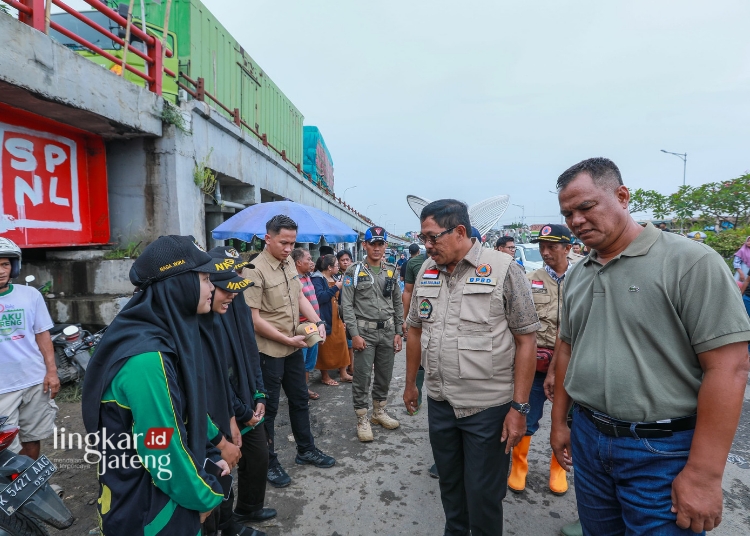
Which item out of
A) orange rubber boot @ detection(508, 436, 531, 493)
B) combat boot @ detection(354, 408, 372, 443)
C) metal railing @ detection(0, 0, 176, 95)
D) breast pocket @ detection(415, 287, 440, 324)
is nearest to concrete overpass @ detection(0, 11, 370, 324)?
metal railing @ detection(0, 0, 176, 95)

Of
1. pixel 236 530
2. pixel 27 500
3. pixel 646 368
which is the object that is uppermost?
pixel 646 368

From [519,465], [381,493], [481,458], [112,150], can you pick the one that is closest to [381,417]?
[381,493]

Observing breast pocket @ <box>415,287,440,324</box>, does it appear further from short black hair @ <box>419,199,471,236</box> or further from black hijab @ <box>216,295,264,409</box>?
black hijab @ <box>216,295,264,409</box>

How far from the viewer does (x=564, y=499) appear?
2852mm

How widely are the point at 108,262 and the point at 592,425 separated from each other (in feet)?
18.5

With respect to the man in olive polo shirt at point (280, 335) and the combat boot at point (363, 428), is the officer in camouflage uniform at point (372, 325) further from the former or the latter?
the man in olive polo shirt at point (280, 335)

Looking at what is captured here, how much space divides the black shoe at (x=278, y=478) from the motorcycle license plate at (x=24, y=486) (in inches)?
57.5

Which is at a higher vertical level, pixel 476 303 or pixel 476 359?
pixel 476 303

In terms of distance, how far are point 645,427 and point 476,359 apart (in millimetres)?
770

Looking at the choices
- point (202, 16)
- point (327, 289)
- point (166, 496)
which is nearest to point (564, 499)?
point (166, 496)

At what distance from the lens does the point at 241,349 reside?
7.81 feet

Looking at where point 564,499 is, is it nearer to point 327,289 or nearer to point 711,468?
point 711,468

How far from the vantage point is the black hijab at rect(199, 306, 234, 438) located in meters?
1.94

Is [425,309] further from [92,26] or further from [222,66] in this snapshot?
[222,66]
